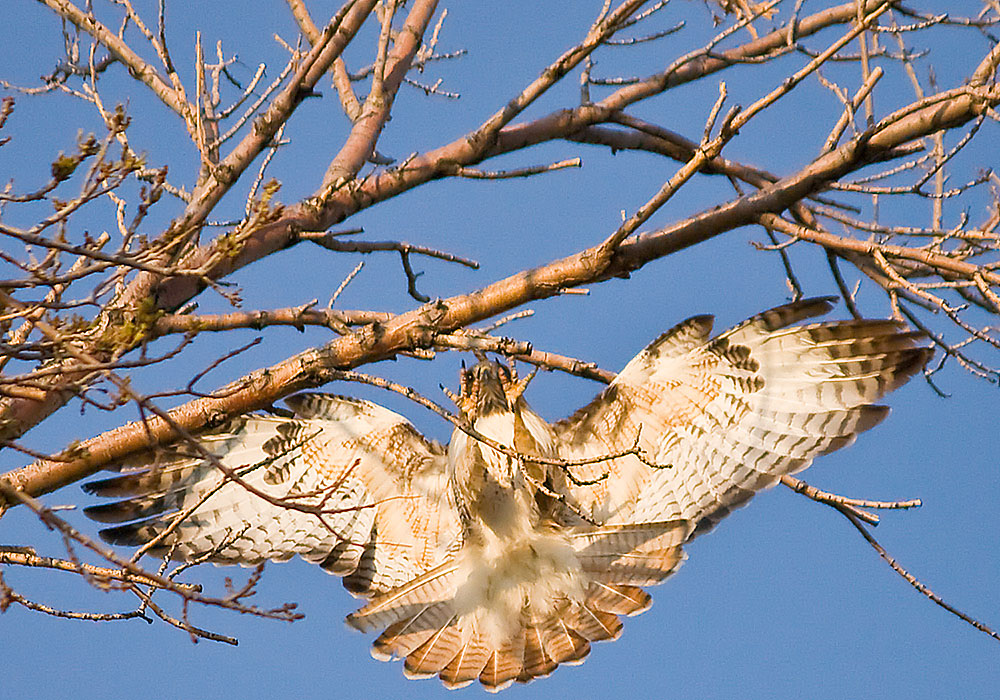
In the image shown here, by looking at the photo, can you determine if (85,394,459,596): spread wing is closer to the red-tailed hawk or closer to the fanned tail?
the red-tailed hawk

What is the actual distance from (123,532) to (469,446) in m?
1.78

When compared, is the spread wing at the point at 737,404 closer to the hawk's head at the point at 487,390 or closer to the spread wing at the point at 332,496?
the hawk's head at the point at 487,390

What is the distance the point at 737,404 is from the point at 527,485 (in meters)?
1.16

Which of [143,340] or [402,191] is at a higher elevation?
[402,191]

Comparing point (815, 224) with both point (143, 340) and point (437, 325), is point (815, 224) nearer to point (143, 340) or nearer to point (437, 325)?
point (437, 325)

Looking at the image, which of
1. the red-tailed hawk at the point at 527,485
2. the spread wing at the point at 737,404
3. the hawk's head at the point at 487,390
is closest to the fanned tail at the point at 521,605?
the red-tailed hawk at the point at 527,485

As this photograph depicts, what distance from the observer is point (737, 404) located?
18.6 feet

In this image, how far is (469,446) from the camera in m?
5.68

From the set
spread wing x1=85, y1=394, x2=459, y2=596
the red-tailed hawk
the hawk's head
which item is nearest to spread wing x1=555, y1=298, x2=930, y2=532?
the red-tailed hawk

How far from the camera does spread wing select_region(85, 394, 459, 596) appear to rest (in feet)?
19.4

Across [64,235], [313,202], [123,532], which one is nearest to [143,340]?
[64,235]

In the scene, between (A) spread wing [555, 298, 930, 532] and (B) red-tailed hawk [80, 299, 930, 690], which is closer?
(A) spread wing [555, 298, 930, 532]

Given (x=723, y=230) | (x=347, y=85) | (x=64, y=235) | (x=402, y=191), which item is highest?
(x=347, y=85)

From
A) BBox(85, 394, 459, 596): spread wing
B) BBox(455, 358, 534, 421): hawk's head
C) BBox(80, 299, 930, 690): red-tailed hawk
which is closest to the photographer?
BBox(80, 299, 930, 690): red-tailed hawk
